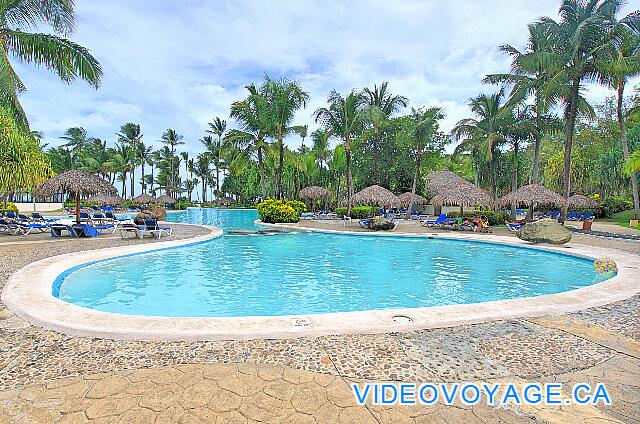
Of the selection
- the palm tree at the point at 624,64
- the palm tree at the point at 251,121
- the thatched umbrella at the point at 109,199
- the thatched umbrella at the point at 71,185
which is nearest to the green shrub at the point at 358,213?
the palm tree at the point at 251,121

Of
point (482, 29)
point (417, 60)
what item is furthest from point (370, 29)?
point (417, 60)

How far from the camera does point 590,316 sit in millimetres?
4832

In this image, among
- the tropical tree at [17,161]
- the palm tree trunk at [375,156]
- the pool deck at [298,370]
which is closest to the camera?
the pool deck at [298,370]

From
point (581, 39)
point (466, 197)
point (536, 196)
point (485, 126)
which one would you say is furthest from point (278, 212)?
point (581, 39)

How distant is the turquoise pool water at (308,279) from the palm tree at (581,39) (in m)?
12.5

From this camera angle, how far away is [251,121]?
28.0 meters

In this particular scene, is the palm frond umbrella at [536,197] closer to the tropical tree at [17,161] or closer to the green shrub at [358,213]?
the green shrub at [358,213]

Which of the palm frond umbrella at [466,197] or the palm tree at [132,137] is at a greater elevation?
the palm tree at [132,137]

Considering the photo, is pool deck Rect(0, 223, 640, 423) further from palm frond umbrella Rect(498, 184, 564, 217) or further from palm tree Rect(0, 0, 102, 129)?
palm frond umbrella Rect(498, 184, 564, 217)

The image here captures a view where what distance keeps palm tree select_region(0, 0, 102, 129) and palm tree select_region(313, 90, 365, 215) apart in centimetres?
1950

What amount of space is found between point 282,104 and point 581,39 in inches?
757

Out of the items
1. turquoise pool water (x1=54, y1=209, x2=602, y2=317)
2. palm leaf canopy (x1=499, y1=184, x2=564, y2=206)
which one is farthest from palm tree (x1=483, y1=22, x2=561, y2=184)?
turquoise pool water (x1=54, y1=209, x2=602, y2=317)

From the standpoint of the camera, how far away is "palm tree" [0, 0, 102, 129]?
11.1 m

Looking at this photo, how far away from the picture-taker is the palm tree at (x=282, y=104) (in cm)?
2659
